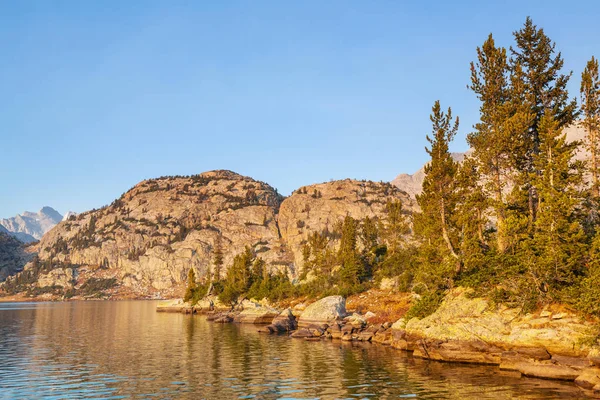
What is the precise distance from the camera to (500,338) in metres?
37.3

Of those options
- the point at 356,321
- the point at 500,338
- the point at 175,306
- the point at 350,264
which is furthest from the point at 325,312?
the point at 175,306

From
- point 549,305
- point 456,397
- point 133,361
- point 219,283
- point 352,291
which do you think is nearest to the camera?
point 456,397

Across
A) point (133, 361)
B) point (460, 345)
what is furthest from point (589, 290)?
point (133, 361)

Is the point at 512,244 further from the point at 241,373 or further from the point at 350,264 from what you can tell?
the point at 350,264

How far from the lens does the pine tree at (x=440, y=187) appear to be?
178 feet

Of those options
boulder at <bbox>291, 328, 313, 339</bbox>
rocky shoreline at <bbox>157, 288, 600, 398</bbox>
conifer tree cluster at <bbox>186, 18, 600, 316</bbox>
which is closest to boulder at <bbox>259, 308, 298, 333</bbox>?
boulder at <bbox>291, 328, 313, 339</bbox>

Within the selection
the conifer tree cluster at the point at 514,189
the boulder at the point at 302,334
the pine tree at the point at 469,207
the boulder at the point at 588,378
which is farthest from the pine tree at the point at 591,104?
the boulder at the point at 302,334

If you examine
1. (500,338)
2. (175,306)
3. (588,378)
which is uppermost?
(500,338)

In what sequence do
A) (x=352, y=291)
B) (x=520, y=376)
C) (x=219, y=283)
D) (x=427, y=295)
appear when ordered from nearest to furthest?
(x=520, y=376) < (x=427, y=295) < (x=352, y=291) < (x=219, y=283)

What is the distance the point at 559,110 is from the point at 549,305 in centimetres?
2769

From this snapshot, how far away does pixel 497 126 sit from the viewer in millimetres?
51031

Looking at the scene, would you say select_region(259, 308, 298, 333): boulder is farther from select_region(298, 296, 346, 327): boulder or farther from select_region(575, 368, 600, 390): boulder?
select_region(575, 368, 600, 390): boulder

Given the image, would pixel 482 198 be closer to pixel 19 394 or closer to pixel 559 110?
pixel 559 110

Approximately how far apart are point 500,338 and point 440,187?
22312mm
